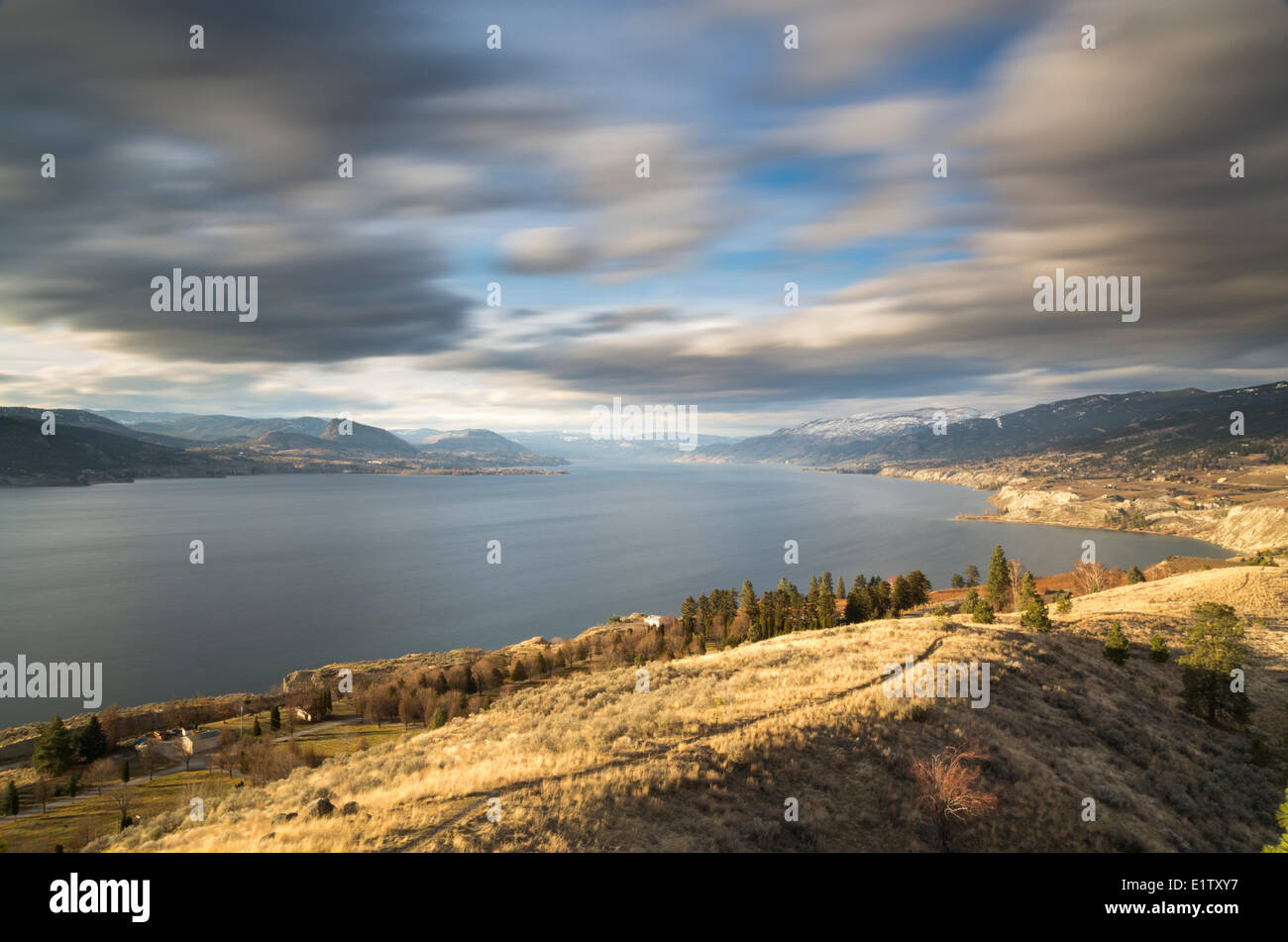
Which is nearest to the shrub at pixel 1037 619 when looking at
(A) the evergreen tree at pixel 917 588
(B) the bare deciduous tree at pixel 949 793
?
(B) the bare deciduous tree at pixel 949 793

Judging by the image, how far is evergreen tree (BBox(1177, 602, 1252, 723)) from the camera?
114 feet

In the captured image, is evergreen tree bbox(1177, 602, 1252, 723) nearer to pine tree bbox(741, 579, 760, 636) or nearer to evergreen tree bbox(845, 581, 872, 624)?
evergreen tree bbox(845, 581, 872, 624)

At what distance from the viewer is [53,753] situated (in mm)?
47062

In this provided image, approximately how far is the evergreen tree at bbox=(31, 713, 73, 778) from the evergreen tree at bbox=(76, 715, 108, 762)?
933 millimetres

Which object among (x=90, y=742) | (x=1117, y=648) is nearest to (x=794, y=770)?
(x=1117, y=648)

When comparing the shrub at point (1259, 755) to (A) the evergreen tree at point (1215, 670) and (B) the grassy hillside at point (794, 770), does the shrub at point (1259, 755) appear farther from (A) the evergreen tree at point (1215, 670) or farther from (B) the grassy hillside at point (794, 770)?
(A) the evergreen tree at point (1215, 670)

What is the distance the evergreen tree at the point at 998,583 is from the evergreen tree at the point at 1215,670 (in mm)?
48463

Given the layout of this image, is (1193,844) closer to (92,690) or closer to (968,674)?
(968,674)

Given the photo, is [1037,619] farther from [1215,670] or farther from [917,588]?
[917,588]

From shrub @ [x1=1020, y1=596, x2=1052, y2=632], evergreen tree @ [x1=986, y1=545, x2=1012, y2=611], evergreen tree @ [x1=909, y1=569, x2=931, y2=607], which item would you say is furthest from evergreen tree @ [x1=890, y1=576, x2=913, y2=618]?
shrub @ [x1=1020, y1=596, x2=1052, y2=632]

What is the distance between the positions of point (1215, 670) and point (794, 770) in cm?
3501

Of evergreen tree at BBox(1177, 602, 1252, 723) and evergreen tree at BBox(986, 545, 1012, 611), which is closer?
evergreen tree at BBox(1177, 602, 1252, 723)
